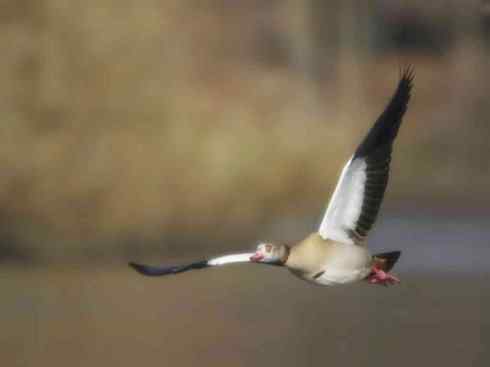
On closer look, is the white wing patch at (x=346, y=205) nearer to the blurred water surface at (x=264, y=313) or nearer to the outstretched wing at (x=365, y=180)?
the outstretched wing at (x=365, y=180)

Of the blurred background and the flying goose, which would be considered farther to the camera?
the blurred background

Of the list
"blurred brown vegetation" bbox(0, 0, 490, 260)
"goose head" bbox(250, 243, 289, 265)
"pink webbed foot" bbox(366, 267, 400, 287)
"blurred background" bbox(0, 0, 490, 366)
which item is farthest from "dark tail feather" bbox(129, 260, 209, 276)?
"blurred brown vegetation" bbox(0, 0, 490, 260)

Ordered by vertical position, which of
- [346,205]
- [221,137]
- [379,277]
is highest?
[346,205]

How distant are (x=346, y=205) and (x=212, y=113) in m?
1.85

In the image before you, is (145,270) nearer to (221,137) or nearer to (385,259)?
(385,259)

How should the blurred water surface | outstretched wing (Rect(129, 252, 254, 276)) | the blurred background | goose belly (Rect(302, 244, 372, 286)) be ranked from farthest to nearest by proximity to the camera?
the blurred background < the blurred water surface < goose belly (Rect(302, 244, 372, 286)) < outstretched wing (Rect(129, 252, 254, 276))

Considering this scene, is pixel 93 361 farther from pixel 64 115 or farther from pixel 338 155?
pixel 338 155

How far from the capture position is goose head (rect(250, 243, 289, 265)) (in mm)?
1955

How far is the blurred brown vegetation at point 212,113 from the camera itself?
3674mm

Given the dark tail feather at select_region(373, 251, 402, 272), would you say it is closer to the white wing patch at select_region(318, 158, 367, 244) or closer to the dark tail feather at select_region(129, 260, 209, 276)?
the white wing patch at select_region(318, 158, 367, 244)

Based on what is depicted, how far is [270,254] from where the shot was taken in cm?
197

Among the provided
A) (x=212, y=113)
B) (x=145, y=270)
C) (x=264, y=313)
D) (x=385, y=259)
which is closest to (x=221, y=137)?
(x=212, y=113)

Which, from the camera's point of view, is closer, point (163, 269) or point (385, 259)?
point (163, 269)

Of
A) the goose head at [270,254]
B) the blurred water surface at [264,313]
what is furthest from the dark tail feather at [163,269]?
the blurred water surface at [264,313]
